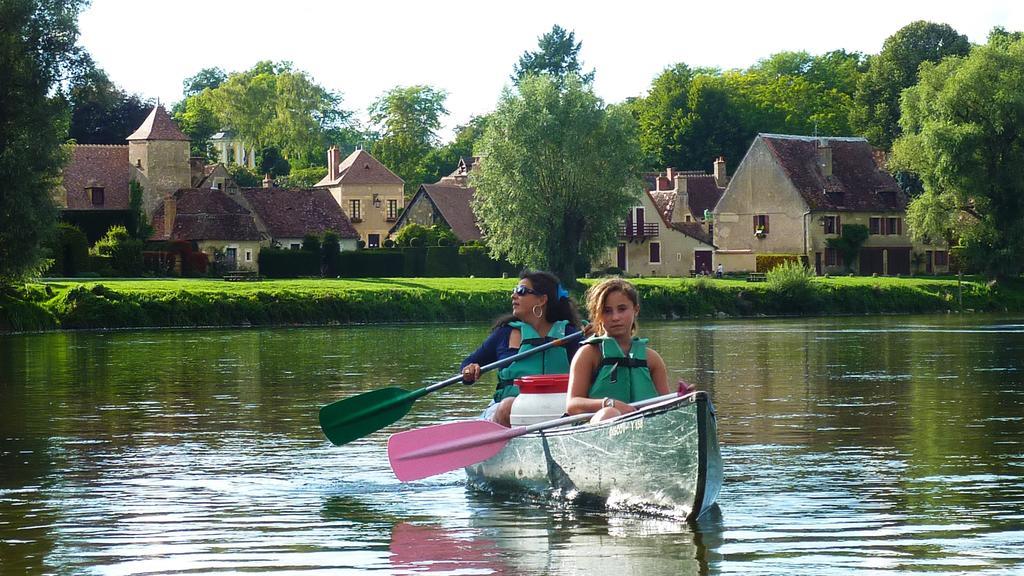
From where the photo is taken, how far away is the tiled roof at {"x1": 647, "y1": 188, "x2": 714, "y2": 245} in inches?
3169

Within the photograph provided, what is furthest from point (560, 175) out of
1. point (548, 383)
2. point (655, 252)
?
point (548, 383)

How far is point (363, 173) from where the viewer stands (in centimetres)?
9831

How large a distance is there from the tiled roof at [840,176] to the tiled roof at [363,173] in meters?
28.4

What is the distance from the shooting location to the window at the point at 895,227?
79.1m

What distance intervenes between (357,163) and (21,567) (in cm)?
8991

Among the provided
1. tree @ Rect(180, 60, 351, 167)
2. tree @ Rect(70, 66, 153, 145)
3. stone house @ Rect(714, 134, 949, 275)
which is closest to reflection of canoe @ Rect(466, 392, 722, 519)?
stone house @ Rect(714, 134, 949, 275)

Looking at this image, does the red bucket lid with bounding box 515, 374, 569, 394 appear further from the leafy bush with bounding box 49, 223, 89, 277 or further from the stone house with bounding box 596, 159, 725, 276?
the stone house with bounding box 596, 159, 725, 276

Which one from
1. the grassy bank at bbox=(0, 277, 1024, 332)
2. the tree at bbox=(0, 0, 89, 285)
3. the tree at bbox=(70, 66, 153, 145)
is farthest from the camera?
the tree at bbox=(70, 66, 153, 145)

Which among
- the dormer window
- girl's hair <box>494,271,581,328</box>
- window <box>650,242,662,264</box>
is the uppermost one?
the dormer window

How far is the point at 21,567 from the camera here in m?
10.1

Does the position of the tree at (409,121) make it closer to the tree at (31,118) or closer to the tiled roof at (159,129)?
the tiled roof at (159,129)

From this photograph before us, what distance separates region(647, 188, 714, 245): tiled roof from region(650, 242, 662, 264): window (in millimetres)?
1240

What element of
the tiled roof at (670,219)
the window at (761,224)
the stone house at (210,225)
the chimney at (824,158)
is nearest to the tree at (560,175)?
the stone house at (210,225)

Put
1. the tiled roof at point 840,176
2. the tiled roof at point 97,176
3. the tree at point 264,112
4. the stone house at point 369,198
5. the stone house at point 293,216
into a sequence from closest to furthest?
the tiled roof at point 97,176 → the tiled roof at point 840,176 → the stone house at point 293,216 → the stone house at point 369,198 → the tree at point 264,112
